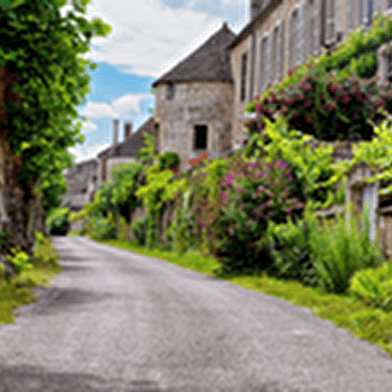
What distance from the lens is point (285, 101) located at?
16641 millimetres

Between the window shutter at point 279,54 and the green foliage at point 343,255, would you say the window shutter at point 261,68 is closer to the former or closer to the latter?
the window shutter at point 279,54

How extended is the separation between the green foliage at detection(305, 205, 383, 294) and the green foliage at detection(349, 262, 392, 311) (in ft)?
2.70

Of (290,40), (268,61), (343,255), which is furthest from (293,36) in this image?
(343,255)

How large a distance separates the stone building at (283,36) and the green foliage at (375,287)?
9711mm

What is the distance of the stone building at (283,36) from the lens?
1911cm

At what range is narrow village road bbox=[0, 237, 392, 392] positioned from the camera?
15.7 feet

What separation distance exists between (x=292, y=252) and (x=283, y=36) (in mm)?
14116

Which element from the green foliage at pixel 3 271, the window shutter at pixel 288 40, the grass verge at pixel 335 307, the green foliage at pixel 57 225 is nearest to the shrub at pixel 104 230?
the green foliage at pixel 57 225

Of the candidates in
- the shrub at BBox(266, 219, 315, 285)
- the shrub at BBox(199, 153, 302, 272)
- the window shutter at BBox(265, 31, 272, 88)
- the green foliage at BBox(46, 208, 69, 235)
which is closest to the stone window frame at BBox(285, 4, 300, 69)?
the window shutter at BBox(265, 31, 272, 88)

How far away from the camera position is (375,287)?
8.66 meters

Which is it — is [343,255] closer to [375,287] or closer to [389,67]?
[375,287]

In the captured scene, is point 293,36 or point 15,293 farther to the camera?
point 293,36

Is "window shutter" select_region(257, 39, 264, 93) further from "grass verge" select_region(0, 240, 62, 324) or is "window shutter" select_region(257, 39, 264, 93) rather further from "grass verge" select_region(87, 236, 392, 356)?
"grass verge" select_region(0, 240, 62, 324)

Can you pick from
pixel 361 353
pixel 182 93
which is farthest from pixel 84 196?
pixel 361 353
